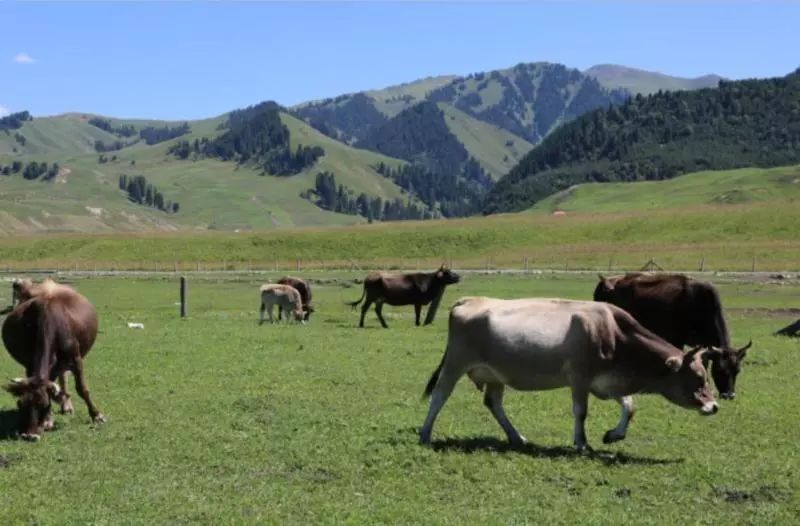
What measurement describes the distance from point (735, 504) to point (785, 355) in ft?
51.4

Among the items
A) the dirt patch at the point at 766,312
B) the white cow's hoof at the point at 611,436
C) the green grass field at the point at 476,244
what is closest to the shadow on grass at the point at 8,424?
the white cow's hoof at the point at 611,436

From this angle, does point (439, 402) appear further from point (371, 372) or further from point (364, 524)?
point (371, 372)

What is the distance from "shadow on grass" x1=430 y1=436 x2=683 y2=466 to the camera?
12539 mm

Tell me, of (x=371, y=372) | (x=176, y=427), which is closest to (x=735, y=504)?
(x=176, y=427)

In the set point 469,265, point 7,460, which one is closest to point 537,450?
point 7,460

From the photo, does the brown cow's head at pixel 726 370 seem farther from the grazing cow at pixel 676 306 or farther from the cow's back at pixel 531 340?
the cow's back at pixel 531 340

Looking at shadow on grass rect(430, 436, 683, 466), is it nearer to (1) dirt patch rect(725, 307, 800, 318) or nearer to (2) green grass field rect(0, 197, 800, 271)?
(1) dirt patch rect(725, 307, 800, 318)

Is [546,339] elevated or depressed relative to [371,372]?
elevated

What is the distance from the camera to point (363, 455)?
41.9 ft

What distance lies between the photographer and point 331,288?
60.0 meters

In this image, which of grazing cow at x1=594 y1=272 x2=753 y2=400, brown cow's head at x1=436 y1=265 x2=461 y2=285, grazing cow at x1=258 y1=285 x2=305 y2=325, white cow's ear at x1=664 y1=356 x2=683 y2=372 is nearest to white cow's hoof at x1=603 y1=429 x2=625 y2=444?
white cow's ear at x1=664 y1=356 x2=683 y2=372

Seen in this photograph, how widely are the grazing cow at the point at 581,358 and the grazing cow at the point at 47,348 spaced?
20.2 ft

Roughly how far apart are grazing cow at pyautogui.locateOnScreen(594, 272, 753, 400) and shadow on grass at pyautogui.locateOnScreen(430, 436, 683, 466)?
660 centimetres

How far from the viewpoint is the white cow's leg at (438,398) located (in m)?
13.4
